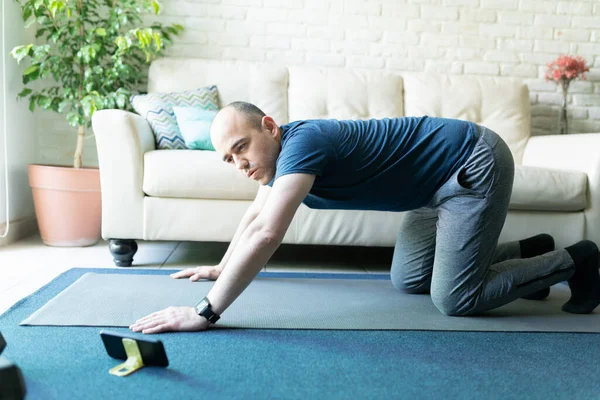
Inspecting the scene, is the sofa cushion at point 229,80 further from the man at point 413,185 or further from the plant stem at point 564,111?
the plant stem at point 564,111

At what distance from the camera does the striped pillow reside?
258cm

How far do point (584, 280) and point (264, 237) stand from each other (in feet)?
3.70

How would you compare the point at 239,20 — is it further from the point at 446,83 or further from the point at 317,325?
the point at 317,325

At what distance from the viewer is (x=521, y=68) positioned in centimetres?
348

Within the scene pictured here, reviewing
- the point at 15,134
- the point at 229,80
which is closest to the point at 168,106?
the point at 229,80

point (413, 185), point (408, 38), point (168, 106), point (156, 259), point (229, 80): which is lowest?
point (156, 259)

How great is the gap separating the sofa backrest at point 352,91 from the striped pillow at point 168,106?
0.13 metres

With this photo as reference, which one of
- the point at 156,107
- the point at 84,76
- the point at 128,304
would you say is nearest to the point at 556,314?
the point at 128,304

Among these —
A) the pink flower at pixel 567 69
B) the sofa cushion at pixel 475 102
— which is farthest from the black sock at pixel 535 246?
the pink flower at pixel 567 69

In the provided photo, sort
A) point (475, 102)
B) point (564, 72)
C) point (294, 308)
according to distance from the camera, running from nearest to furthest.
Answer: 1. point (294, 308)
2. point (475, 102)
3. point (564, 72)

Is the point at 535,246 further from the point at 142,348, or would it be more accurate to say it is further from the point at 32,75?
the point at 32,75

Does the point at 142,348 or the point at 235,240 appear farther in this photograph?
the point at 235,240

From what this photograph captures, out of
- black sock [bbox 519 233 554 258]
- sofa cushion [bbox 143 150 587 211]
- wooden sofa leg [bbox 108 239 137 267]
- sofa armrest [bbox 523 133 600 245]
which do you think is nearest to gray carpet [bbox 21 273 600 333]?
black sock [bbox 519 233 554 258]

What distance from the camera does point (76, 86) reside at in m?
2.85
